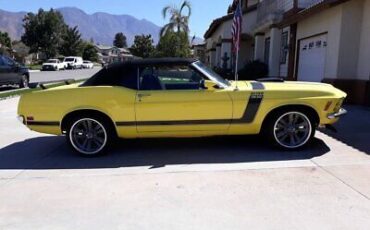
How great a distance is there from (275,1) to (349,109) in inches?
383

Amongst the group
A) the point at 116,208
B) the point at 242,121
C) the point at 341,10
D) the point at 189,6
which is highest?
the point at 189,6

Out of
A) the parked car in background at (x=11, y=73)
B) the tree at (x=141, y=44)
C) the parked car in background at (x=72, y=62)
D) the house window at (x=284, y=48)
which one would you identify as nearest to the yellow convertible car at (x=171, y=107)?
the house window at (x=284, y=48)

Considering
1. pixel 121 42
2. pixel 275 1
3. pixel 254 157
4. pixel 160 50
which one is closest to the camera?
pixel 254 157

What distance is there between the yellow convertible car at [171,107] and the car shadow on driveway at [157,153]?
11.2 inches

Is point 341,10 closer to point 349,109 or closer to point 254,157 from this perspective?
point 349,109

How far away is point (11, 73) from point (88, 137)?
46.5 ft

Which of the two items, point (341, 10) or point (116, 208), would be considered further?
point (341, 10)

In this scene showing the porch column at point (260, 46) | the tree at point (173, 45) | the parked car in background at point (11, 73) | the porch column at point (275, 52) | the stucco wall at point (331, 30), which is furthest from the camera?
the tree at point (173, 45)

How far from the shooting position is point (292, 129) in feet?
22.0

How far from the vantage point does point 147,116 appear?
258 inches

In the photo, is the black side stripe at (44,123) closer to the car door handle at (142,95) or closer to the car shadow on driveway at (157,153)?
the car shadow on driveway at (157,153)

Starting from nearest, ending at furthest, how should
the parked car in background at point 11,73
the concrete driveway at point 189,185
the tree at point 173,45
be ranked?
the concrete driveway at point 189,185
the parked car in background at point 11,73
the tree at point 173,45

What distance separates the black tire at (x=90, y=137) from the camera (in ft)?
21.9

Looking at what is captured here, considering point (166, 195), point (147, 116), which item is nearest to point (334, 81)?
point (147, 116)
